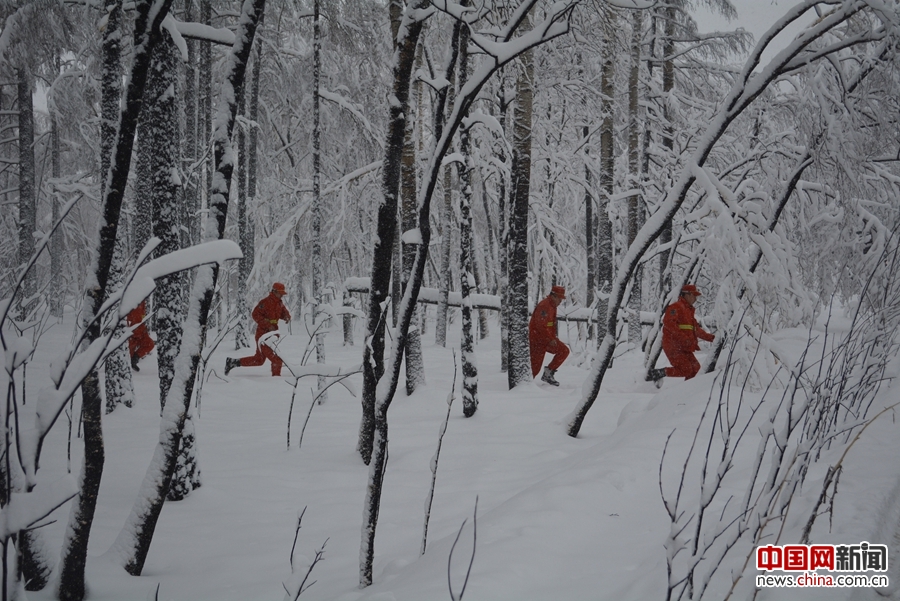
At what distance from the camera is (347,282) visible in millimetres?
8867

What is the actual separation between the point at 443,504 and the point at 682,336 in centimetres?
483

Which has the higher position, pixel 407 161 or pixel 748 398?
pixel 407 161

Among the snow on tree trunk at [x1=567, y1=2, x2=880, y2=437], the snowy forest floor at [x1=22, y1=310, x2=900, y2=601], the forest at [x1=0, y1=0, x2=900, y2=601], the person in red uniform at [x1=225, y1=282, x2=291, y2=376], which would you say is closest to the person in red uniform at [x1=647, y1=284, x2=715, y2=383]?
the forest at [x1=0, y1=0, x2=900, y2=601]

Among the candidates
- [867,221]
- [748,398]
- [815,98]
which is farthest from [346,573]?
[867,221]

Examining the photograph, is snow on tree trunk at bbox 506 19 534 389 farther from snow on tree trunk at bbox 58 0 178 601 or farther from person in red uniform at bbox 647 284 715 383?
snow on tree trunk at bbox 58 0 178 601

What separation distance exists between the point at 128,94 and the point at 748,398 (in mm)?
5374

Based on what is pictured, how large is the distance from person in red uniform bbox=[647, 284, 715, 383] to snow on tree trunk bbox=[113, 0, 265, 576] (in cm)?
576

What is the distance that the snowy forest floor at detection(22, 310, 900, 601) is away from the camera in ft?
7.57

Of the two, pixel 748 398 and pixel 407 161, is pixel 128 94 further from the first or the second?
pixel 748 398

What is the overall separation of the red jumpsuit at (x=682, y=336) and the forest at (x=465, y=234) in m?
0.44

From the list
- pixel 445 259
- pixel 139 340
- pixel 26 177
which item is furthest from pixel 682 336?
pixel 26 177

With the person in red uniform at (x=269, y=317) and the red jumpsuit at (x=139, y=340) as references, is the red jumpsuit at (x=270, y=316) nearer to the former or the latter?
the person in red uniform at (x=269, y=317)

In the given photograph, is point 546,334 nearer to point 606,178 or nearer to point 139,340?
point 606,178

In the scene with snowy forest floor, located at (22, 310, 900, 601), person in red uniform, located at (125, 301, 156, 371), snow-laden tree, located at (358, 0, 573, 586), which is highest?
snow-laden tree, located at (358, 0, 573, 586)
